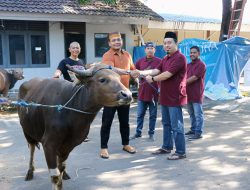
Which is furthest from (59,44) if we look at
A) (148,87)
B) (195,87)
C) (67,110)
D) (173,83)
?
(67,110)

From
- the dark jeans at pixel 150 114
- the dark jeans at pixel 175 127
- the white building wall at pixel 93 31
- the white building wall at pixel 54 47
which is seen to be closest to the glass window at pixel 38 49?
the white building wall at pixel 54 47

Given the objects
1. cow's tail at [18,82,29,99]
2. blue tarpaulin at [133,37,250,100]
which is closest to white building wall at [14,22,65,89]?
blue tarpaulin at [133,37,250,100]

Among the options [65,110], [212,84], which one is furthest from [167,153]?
[212,84]

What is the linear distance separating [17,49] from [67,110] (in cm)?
1027

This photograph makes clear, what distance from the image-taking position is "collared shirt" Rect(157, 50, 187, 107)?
224 inches

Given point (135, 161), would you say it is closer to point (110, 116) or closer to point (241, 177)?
point (110, 116)

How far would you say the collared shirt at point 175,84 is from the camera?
5.68 meters

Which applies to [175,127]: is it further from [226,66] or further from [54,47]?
[54,47]

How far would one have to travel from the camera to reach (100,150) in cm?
668

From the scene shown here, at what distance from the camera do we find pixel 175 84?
5777mm

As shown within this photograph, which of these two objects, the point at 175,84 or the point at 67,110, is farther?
the point at 175,84

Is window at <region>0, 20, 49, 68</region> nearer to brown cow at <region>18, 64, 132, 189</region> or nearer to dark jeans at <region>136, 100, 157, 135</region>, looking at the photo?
dark jeans at <region>136, 100, 157, 135</region>

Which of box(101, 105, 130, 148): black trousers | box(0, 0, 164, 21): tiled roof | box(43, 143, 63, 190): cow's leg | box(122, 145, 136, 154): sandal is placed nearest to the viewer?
box(43, 143, 63, 190): cow's leg

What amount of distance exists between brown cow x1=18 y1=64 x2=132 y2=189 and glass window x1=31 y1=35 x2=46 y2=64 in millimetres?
9553
